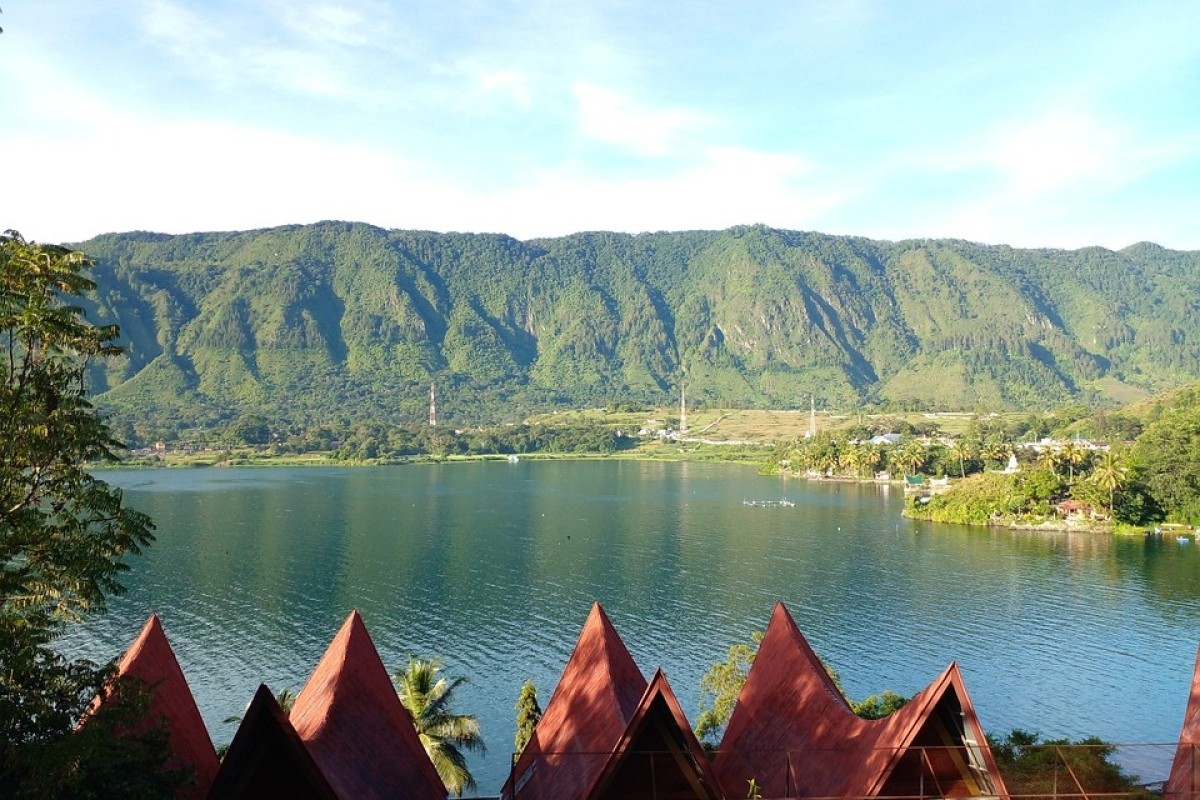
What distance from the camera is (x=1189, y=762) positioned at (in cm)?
1556

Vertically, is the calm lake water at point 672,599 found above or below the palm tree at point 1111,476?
below

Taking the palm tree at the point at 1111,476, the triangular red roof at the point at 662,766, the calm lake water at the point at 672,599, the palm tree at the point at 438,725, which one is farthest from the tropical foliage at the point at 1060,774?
the palm tree at the point at 1111,476

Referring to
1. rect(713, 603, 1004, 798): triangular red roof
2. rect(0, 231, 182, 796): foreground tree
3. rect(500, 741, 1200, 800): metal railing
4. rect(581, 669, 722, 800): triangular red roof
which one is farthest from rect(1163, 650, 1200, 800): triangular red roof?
rect(0, 231, 182, 796): foreground tree

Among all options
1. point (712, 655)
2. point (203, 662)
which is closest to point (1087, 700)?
point (712, 655)

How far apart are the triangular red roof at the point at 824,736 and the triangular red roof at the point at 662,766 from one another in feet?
4.45

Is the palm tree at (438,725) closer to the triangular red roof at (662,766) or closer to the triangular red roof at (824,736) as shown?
the triangular red roof at (824,736)

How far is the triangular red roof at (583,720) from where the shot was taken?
47.9 feet

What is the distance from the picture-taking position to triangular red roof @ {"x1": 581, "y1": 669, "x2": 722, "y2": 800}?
13.8 metres

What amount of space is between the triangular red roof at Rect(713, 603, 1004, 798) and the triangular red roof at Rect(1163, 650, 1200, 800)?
4153 millimetres

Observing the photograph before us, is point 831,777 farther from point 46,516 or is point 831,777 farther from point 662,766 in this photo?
point 46,516

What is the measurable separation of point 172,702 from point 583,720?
697 cm

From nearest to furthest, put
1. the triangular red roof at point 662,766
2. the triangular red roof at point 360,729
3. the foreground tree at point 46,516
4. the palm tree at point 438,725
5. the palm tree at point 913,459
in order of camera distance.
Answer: the foreground tree at point 46,516 < the triangular red roof at point 662,766 < the triangular red roof at point 360,729 < the palm tree at point 438,725 < the palm tree at point 913,459

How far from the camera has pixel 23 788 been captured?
1082 centimetres

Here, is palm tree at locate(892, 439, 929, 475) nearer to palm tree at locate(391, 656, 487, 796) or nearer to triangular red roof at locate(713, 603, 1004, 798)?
palm tree at locate(391, 656, 487, 796)
